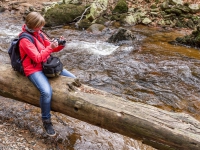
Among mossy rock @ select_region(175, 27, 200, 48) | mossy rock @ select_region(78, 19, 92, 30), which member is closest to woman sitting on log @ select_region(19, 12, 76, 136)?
mossy rock @ select_region(175, 27, 200, 48)

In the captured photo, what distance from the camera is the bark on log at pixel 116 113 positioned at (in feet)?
10.7

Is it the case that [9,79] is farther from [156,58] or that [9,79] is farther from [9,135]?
[156,58]

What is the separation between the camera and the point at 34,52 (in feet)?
12.1

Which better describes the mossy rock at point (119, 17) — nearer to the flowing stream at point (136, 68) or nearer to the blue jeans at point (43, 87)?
the flowing stream at point (136, 68)

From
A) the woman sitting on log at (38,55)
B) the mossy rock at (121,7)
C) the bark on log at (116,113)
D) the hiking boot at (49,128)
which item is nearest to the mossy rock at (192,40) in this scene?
the mossy rock at (121,7)

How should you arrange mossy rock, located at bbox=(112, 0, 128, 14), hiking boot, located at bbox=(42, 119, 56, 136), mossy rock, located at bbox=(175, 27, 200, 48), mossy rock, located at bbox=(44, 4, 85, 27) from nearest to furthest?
hiking boot, located at bbox=(42, 119, 56, 136) < mossy rock, located at bbox=(175, 27, 200, 48) < mossy rock, located at bbox=(44, 4, 85, 27) < mossy rock, located at bbox=(112, 0, 128, 14)

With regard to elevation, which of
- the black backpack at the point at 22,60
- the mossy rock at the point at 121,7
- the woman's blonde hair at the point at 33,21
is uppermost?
the woman's blonde hair at the point at 33,21

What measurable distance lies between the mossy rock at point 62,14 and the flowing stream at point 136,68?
1.64 meters

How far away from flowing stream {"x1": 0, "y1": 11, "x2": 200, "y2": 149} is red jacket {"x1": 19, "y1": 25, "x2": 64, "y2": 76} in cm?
156

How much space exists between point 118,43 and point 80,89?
7045 millimetres

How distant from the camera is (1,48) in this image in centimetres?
953

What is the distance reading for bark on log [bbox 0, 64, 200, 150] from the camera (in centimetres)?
327

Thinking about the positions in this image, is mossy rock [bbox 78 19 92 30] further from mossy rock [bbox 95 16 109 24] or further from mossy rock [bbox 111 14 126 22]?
mossy rock [bbox 111 14 126 22]

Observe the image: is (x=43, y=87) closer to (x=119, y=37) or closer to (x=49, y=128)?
(x=49, y=128)
